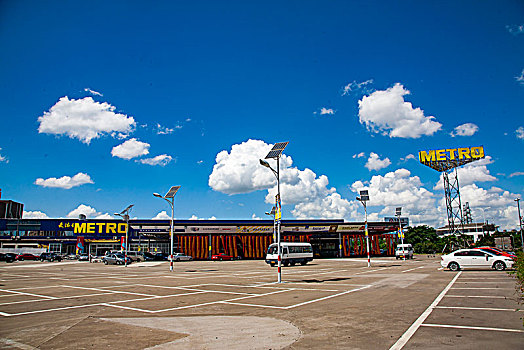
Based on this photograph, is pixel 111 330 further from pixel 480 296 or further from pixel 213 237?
pixel 213 237

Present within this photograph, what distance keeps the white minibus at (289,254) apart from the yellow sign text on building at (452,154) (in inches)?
1432

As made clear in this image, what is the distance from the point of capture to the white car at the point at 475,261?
24.3 meters

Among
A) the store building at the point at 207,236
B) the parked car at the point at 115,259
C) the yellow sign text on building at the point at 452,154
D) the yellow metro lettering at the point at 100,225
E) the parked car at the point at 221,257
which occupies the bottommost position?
the parked car at the point at 221,257

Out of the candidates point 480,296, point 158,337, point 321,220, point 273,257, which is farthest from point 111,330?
point 321,220

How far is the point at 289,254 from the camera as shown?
37.8 m

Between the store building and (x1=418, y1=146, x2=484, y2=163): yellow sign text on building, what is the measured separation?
13759 mm

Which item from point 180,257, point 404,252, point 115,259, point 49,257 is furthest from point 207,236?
point 404,252

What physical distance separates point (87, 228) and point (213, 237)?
25521 millimetres

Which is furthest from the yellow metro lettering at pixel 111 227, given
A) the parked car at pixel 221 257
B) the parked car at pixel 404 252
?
the parked car at pixel 404 252

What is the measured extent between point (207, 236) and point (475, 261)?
45.2m

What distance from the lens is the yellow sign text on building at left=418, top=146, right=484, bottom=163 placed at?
63312 millimetres

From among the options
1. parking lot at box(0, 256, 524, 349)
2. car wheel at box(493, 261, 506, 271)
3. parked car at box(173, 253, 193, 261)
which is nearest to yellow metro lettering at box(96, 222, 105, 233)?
parked car at box(173, 253, 193, 261)

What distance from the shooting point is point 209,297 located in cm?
1455

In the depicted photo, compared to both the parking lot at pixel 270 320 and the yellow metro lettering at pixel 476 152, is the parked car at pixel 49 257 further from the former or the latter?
the yellow metro lettering at pixel 476 152
